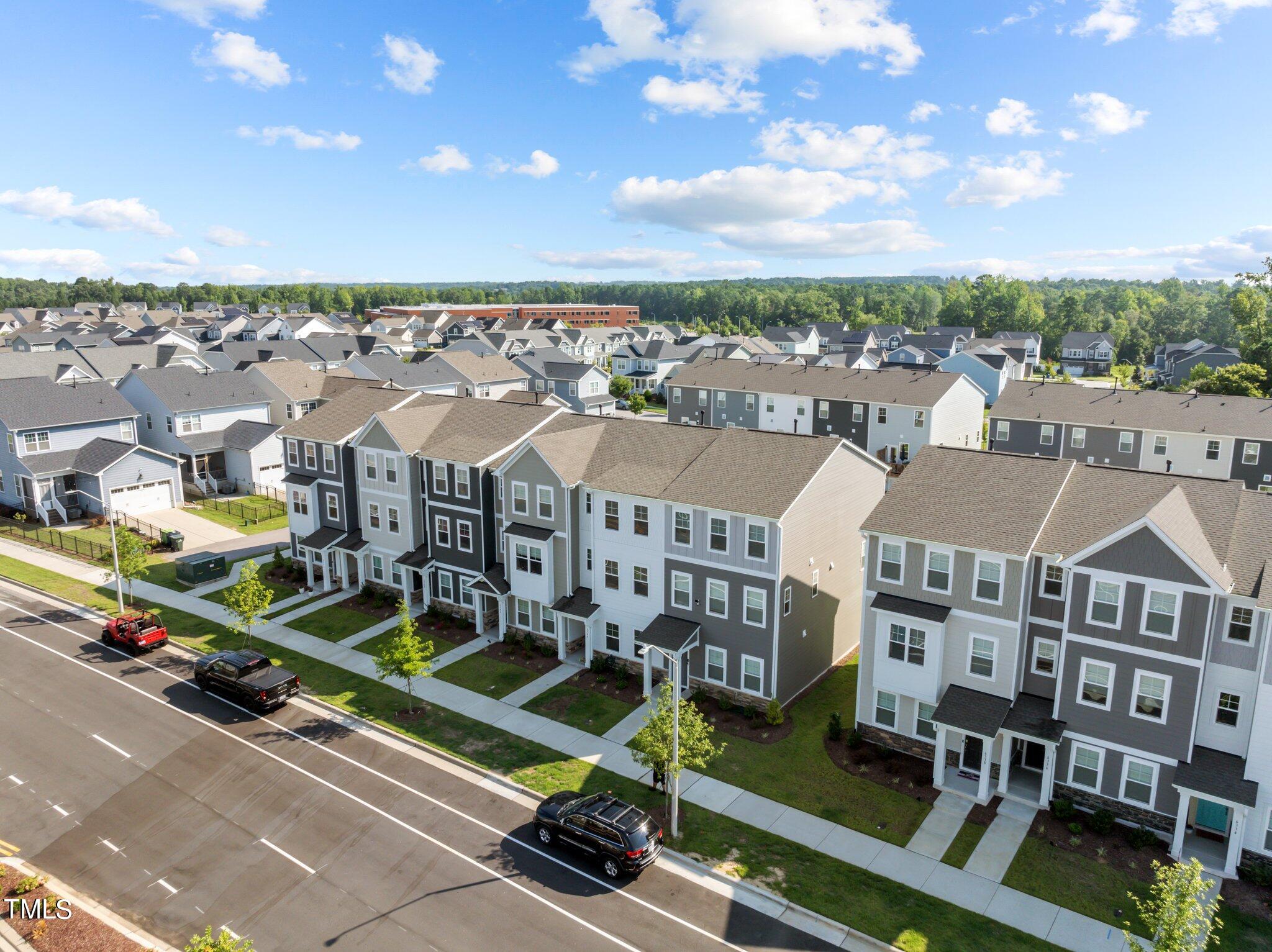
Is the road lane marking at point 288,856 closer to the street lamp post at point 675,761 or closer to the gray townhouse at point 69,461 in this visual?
the street lamp post at point 675,761

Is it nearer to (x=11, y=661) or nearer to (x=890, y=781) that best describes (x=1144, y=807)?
(x=890, y=781)

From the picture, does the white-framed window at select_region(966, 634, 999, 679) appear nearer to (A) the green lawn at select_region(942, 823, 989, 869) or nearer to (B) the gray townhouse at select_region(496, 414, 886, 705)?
(A) the green lawn at select_region(942, 823, 989, 869)

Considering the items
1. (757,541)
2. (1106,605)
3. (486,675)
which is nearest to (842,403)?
(757,541)

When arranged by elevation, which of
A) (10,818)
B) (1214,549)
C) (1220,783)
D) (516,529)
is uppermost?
(1214,549)

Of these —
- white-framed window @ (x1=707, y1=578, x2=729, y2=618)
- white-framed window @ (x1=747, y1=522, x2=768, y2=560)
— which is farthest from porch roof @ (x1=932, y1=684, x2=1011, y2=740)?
white-framed window @ (x1=707, y1=578, x2=729, y2=618)

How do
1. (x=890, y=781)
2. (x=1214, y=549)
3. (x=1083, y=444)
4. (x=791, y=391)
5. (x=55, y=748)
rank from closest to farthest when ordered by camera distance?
(x=1214, y=549), (x=890, y=781), (x=55, y=748), (x=1083, y=444), (x=791, y=391)

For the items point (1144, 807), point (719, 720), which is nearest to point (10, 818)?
point (719, 720)
